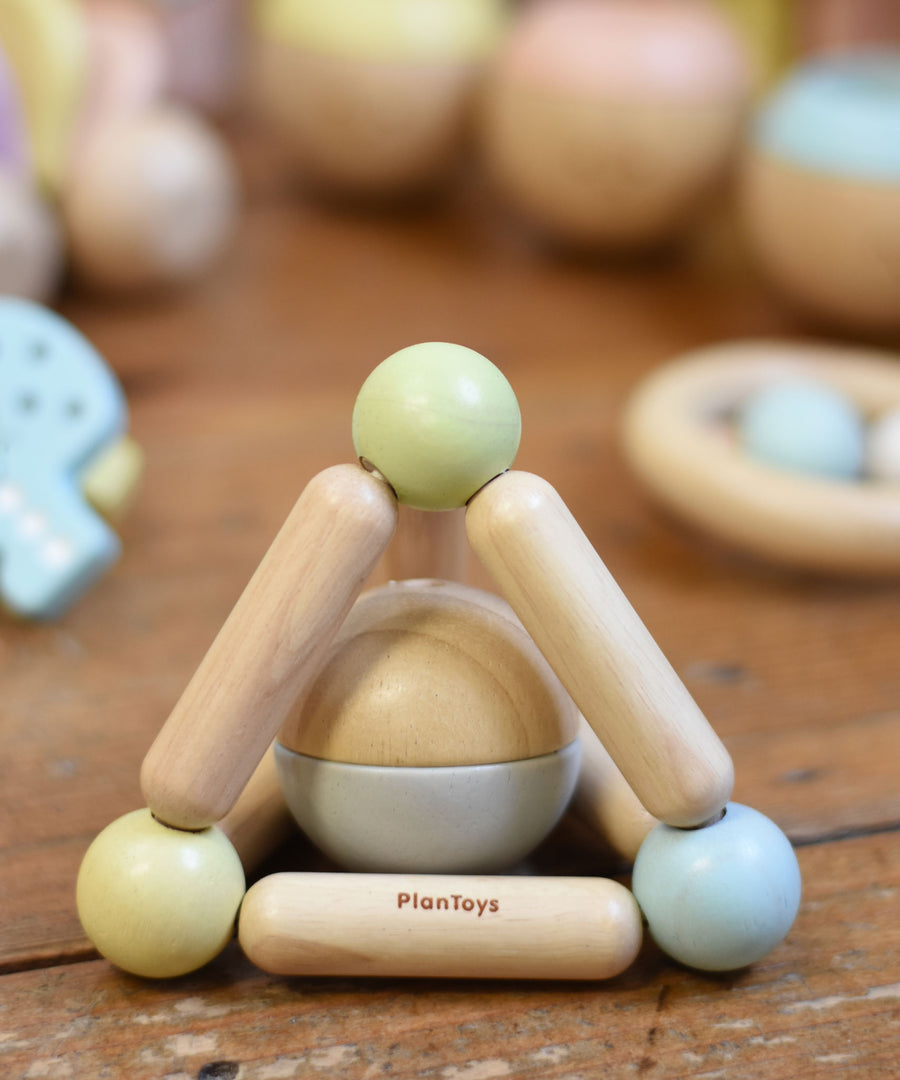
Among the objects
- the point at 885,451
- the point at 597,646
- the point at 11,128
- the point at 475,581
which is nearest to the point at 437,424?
the point at 597,646

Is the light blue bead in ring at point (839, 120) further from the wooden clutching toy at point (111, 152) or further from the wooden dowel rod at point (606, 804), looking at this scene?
the wooden dowel rod at point (606, 804)

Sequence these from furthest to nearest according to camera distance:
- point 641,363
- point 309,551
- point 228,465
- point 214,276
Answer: point 214,276 → point 641,363 → point 228,465 → point 309,551

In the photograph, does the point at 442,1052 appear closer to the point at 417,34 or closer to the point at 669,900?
the point at 669,900

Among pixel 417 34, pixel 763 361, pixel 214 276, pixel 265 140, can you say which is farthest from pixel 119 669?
pixel 265 140

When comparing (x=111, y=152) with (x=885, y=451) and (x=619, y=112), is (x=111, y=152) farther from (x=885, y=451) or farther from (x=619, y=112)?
(x=885, y=451)

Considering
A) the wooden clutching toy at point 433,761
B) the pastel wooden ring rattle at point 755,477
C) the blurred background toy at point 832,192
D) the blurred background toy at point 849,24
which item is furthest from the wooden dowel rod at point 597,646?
the blurred background toy at point 849,24

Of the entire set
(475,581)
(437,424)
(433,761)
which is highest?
(437,424)

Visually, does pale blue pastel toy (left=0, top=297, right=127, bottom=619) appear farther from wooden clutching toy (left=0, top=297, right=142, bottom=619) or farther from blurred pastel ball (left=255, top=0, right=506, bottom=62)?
blurred pastel ball (left=255, top=0, right=506, bottom=62)

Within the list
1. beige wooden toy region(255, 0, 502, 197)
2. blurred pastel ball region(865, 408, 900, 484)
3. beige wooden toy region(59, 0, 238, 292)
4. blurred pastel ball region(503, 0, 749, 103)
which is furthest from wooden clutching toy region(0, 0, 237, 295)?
blurred pastel ball region(865, 408, 900, 484)
